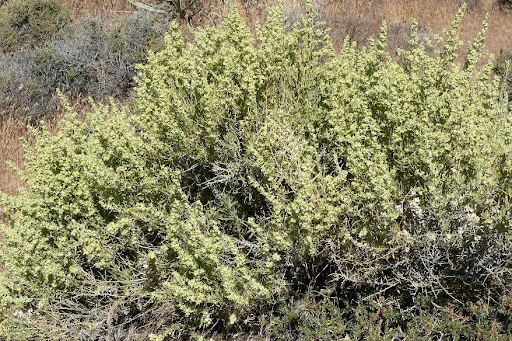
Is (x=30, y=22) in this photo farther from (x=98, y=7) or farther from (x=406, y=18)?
(x=406, y=18)

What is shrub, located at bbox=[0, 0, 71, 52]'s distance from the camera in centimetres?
797

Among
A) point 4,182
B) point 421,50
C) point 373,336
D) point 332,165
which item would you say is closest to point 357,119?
point 332,165

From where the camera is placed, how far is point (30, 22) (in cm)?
809

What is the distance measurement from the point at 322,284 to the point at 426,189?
84cm

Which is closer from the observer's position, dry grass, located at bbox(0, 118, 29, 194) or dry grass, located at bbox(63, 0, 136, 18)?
dry grass, located at bbox(0, 118, 29, 194)

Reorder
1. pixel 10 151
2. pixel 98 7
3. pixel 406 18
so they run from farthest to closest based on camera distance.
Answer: pixel 98 7 → pixel 406 18 → pixel 10 151

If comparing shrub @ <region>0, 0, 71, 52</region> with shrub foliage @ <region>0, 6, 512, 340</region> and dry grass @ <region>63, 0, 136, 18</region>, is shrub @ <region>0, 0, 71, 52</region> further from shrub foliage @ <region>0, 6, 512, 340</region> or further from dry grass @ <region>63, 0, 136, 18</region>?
shrub foliage @ <region>0, 6, 512, 340</region>

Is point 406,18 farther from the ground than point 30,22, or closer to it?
farther from the ground

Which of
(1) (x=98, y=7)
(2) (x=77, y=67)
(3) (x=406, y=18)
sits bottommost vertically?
(2) (x=77, y=67)

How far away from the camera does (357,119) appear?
138 inches

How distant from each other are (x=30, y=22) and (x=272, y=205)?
5.98m

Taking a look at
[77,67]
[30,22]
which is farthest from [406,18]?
[30,22]

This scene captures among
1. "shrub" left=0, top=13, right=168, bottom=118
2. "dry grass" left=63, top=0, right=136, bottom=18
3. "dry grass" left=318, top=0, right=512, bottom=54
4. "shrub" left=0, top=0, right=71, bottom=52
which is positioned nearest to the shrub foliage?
"shrub" left=0, top=13, right=168, bottom=118

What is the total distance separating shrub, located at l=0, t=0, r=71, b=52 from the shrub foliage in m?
4.57
